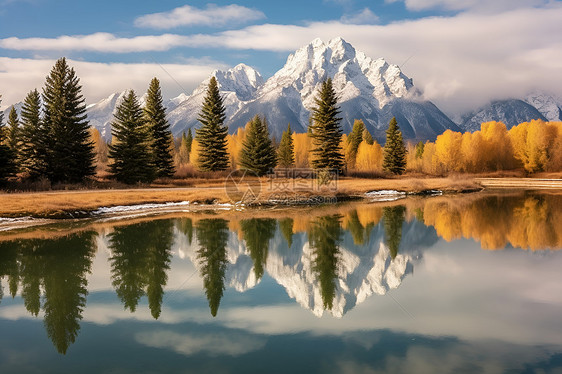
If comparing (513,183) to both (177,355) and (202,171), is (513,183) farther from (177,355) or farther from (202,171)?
(177,355)

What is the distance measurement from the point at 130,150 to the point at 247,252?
30.0m

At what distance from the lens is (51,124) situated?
42.3 meters

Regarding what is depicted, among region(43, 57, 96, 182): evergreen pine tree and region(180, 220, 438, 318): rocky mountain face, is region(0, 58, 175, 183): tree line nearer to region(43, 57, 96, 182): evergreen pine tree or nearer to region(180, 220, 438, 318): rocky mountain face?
region(43, 57, 96, 182): evergreen pine tree

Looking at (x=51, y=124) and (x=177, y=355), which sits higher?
(x=51, y=124)

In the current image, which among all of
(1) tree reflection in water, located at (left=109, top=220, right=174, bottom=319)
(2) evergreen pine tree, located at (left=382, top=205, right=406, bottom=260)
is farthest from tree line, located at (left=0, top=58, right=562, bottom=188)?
(2) evergreen pine tree, located at (left=382, top=205, right=406, bottom=260)

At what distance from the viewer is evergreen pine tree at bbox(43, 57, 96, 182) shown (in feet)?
136

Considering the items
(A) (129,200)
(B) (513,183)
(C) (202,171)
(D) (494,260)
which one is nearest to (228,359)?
(D) (494,260)

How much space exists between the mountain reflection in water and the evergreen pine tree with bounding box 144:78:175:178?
2208 cm

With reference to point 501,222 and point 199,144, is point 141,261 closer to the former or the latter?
point 501,222

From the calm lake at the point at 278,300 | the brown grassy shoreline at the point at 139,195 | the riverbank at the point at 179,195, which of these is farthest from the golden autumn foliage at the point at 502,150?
the calm lake at the point at 278,300

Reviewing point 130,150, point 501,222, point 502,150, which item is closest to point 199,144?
point 130,150

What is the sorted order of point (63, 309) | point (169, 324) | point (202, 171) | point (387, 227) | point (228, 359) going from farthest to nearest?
point (202, 171) → point (387, 227) → point (63, 309) → point (169, 324) → point (228, 359)

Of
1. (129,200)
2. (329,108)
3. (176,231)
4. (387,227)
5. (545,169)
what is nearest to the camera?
(176,231)

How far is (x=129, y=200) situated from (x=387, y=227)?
20.7 meters
